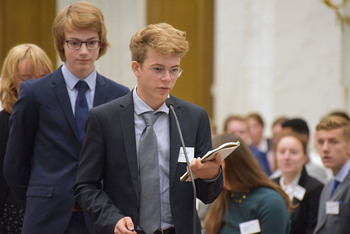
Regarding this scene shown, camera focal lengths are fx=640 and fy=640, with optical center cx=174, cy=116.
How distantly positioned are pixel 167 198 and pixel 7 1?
7348 mm

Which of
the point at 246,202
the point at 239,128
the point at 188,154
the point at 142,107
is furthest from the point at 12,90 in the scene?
the point at 239,128

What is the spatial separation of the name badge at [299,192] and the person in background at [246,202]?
0.89m

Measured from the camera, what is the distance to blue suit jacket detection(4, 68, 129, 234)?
3324mm

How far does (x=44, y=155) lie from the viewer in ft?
11.0

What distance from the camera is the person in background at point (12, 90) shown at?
3.83 m

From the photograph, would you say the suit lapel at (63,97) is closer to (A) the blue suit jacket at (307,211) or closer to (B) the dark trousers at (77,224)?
(B) the dark trousers at (77,224)

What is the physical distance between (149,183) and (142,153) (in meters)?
0.14

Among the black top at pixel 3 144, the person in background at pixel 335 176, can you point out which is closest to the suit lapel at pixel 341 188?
the person in background at pixel 335 176

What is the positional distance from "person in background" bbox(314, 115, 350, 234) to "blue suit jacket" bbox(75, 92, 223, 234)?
2347 mm

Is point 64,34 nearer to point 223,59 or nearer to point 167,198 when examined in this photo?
point 167,198

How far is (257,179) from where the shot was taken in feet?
15.6

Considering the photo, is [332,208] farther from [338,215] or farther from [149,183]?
[149,183]

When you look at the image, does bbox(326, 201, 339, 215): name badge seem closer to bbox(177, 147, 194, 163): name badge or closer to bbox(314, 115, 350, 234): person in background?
bbox(314, 115, 350, 234): person in background

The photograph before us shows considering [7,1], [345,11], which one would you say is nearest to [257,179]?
[345,11]
